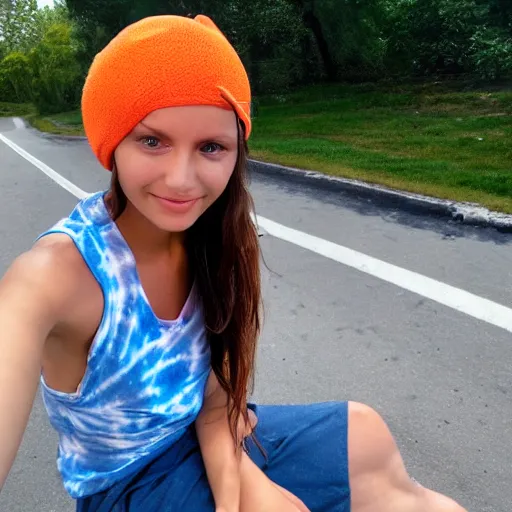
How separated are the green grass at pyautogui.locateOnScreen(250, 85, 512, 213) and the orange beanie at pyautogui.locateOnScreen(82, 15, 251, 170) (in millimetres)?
4531

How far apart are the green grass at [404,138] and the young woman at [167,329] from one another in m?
4.21

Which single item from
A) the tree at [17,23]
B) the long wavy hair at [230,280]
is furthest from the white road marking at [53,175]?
the tree at [17,23]

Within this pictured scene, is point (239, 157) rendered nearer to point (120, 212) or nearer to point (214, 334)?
point (120, 212)

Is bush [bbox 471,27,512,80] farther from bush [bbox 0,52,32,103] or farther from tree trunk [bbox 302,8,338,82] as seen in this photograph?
bush [bbox 0,52,32,103]

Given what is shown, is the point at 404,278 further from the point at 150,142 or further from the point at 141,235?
the point at 150,142

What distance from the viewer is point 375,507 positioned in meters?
1.66

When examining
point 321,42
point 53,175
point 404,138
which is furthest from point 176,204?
point 321,42

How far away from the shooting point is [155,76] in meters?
1.25

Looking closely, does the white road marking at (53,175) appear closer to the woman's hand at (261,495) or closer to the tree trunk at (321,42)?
the woman's hand at (261,495)

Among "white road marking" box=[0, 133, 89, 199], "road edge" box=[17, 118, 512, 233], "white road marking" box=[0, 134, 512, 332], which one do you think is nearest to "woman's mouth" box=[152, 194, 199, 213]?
"white road marking" box=[0, 134, 512, 332]

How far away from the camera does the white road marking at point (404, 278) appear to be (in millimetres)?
3656

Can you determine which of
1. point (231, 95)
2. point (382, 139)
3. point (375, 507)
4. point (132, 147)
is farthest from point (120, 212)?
point (382, 139)

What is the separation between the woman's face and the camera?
1295 mm

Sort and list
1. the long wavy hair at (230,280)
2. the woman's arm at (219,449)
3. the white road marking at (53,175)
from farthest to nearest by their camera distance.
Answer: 1. the white road marking at (53,175)
2. the long wavy hair at (230,280)
3. the woman's arm at (219,449)
